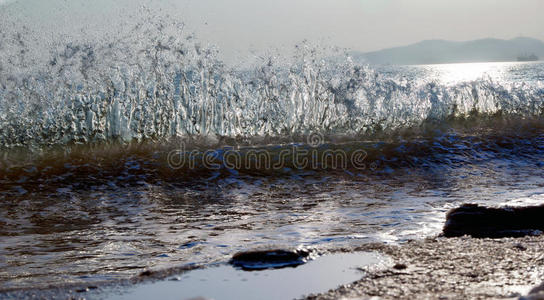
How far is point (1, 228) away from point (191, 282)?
8.18ft

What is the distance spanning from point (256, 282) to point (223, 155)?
5.16 meters

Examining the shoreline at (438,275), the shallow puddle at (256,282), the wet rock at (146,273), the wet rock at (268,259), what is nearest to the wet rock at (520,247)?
the shoreline at (438,275)

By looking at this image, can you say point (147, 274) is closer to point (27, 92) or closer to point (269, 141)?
point (269, 141)

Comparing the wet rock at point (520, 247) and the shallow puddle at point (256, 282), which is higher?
the wet rock at point (520, 247)

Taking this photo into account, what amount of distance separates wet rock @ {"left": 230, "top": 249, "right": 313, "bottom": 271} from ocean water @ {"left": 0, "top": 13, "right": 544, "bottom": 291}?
0.21m

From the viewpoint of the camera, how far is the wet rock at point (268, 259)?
3119mm

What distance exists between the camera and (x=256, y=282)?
2859 mm

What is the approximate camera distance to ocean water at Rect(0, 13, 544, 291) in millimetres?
4059

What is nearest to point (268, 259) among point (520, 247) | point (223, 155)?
point (520, 247)

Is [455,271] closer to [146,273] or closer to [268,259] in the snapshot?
[268,259]

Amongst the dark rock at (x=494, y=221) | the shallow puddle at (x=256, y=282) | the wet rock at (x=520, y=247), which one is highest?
the dark rock at (x=494, y=221)

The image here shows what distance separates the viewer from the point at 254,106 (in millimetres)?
9969

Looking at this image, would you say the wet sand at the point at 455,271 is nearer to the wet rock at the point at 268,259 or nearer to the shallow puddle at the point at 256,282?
the shallow puddle at the point at 256,282

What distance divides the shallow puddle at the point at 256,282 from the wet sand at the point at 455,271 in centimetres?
14
